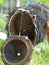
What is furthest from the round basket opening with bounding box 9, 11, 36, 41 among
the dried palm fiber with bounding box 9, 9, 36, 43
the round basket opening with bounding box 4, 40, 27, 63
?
the round basket opening with bounding box 4, 40, 27, 63

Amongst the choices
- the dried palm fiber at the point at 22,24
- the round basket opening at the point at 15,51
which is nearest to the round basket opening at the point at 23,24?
the dried palm fiber at the point at 22,24

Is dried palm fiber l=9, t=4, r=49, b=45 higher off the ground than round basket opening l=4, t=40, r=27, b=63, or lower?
higher

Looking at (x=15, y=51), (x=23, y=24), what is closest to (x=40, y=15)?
(x=23, y=24)

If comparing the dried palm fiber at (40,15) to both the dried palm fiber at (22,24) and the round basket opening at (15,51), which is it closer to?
the dried palm fiber at (22,24)

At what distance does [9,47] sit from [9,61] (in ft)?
0.22

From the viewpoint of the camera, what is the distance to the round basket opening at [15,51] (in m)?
1.19

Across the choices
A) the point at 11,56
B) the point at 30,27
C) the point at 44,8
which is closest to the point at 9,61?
the point at 11,56

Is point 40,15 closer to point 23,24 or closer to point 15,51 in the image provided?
point 23,24

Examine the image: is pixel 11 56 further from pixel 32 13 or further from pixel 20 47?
pixel 32 13

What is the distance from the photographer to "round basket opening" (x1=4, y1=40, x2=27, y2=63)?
3.89 feet

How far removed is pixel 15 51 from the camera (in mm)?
1236

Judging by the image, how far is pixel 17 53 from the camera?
4.06ft

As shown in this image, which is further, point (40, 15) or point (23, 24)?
point (40, 15)

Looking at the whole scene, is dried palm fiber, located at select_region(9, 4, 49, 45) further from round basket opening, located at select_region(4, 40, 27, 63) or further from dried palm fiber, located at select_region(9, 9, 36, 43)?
round basket opening, located at select_region(4, 40, 27, 63)
